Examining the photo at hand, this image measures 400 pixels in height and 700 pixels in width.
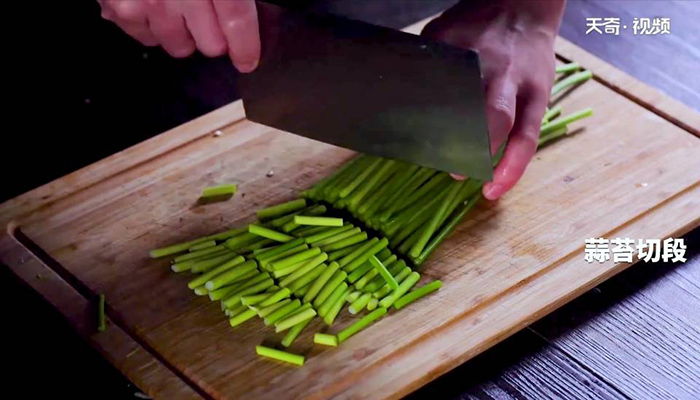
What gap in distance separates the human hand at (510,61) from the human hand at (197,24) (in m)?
0.45

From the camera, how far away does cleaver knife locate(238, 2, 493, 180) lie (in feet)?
5.57

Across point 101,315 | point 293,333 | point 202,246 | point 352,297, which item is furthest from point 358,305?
point 101,315

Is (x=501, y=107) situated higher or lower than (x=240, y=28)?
lower

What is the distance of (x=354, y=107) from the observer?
1.86m

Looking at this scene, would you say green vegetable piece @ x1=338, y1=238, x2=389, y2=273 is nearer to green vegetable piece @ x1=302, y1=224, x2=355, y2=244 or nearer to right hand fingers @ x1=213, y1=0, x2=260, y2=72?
green vegetable piece @ x1=302, y1=224, x2=355, y2=244

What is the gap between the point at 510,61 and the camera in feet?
6.54

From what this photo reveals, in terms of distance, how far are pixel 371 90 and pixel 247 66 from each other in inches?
9.0

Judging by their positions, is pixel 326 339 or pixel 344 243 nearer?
pixel 326 339

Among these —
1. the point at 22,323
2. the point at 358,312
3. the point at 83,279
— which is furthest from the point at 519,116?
the point at 22,323

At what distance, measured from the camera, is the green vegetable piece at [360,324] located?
1.72 meters

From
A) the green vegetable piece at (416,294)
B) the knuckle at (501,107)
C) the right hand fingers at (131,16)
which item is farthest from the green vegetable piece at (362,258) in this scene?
the right hand fingers at (131,16)

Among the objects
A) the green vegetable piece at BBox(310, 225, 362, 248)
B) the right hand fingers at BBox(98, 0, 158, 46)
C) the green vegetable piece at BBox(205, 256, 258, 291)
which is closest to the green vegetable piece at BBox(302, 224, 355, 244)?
the green vegetable piece at BBox(310, 225, 362, 248)

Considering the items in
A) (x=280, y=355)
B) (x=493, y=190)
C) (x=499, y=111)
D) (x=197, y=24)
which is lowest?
(x=280, y=355)

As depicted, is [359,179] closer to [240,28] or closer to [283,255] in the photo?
[283,255]
